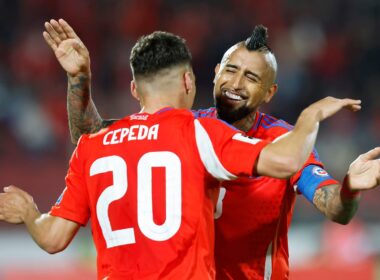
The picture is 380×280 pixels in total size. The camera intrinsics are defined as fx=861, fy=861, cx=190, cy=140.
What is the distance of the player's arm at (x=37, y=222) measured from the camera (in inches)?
155

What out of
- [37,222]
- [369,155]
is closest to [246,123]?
[369,155]

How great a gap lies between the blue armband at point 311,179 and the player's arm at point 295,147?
31.2 inches

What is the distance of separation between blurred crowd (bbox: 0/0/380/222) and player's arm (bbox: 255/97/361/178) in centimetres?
690

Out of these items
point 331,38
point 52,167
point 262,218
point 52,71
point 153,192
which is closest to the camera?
point 153,192

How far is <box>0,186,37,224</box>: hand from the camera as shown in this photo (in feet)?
13.1

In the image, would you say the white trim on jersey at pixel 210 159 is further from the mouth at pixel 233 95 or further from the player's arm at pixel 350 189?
the mouth at pixel 233 95

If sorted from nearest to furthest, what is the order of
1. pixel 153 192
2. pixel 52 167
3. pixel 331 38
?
pixel 153 192 < pixel 52 167 < pixel 331 38

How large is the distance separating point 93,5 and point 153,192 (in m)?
9.75

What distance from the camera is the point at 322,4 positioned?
13125 mm

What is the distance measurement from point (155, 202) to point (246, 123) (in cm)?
124

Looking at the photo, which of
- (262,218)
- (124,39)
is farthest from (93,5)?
(262,218)

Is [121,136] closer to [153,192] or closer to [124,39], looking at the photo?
[153,192]

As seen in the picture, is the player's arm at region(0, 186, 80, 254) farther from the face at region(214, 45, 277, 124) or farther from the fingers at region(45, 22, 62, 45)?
the face at region(214, 45, 277, 124)

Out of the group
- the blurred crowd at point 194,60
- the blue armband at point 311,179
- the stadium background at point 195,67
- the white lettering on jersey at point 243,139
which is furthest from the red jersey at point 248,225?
the blurred crowd at point 194,60
